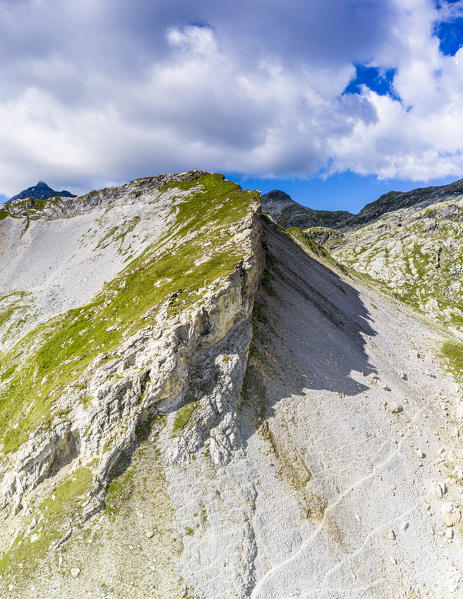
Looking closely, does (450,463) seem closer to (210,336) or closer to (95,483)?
(210,336)

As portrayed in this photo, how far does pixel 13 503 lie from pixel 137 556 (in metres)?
12.4

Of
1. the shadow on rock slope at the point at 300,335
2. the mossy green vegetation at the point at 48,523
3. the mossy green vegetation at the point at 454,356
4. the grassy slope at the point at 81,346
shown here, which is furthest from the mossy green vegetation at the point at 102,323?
the mossy green vegetation at the point at 454,356

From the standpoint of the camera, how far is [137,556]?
2355 cm

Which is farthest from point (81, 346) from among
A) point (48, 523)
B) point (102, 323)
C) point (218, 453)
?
point (218, 453)

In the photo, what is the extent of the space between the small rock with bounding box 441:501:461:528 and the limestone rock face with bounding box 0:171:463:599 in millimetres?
150

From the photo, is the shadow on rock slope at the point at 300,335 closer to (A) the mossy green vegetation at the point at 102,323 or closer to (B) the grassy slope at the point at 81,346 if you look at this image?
(B) the grassy slope at the point at 81,346

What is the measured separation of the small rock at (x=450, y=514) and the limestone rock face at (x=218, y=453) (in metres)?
0.15

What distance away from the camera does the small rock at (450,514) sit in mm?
31625

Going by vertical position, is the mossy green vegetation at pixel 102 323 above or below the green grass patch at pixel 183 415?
above

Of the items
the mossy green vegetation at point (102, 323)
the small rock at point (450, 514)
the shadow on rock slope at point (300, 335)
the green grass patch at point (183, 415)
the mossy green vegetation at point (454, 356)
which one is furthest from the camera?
the mossy green vegetation at point (454, 356)

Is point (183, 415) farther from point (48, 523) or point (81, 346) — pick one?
point (81, 346)

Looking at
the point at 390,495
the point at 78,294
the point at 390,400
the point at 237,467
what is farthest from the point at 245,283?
the point at 78,294

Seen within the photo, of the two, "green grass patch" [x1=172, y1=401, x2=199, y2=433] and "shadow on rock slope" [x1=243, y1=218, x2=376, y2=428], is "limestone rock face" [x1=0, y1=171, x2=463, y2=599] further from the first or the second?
"shadow on rock slope" [x1=243, y1=218, x2=376, y2=428]

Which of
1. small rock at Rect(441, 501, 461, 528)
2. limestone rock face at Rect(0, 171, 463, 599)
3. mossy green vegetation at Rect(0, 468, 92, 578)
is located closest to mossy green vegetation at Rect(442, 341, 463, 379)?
limestone rock face at Rect(0, 171, 463, 599)
